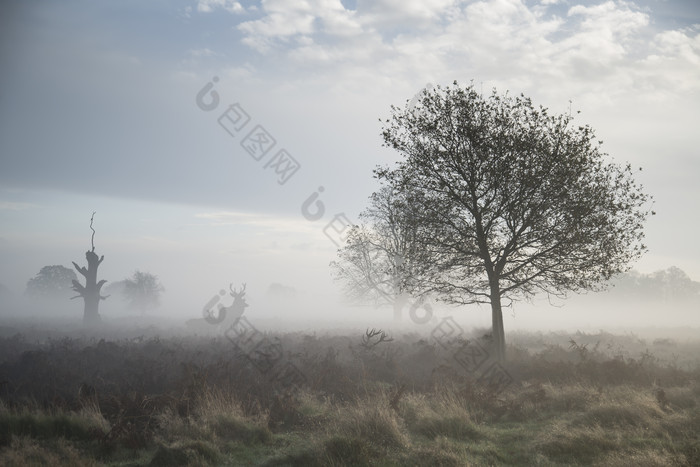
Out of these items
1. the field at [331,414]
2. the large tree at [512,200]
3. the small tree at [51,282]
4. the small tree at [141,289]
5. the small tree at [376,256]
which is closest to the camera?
the field at [331,414]

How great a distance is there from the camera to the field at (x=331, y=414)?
23.1ft

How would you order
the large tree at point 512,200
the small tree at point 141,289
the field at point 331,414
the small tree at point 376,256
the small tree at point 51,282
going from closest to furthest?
the field at point 331,414
the large tree at point 512,200
the small tree at point 376,256
the small tree at point 141,289
the small tree at point 51,282

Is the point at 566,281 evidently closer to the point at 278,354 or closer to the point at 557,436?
the point at 557,436

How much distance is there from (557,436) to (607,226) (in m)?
10.7

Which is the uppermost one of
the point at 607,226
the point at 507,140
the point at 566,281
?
the point at 507,140

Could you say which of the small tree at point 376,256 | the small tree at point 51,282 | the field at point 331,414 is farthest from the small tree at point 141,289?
the field at point 331,414

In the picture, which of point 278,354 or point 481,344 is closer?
point 278,354

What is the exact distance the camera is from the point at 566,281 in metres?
16.0

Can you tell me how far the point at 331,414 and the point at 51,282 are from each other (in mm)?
96938

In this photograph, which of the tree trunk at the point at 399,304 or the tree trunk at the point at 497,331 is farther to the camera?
the tree trunk at the point at 399,304

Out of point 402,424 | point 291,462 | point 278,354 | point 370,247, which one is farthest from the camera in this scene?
point 370,247

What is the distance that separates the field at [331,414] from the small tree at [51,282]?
85.3m

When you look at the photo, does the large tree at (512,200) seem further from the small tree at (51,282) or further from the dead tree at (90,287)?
the small tree at (51,282)

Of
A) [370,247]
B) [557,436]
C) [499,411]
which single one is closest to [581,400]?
[499,411]
